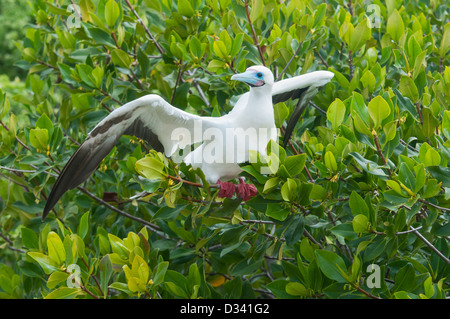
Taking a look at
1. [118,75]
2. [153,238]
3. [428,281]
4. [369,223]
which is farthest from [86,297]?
[118,75]

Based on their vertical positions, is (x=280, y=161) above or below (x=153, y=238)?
above

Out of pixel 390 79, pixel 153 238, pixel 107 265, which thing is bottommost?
pixel 153 238

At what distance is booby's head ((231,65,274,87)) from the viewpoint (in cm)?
316

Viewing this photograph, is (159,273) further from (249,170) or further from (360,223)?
(360,223)

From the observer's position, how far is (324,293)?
111 inches

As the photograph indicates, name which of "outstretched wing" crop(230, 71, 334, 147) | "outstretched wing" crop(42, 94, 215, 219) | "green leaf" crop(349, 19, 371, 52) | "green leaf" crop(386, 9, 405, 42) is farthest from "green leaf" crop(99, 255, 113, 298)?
"green leaf" crop(386, 9, 405, 42)

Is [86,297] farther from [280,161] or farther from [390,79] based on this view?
[390,79]

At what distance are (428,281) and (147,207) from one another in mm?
2153

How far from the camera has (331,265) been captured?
106 inches

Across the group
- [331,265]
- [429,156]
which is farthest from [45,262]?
[429,156]

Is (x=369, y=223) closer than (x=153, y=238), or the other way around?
(x=369, y=223)

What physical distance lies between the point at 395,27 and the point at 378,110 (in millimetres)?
1463

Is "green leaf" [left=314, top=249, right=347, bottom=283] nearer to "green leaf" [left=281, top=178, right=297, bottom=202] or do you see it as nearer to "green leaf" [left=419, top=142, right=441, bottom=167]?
"green leaf" [left=281, top=178, right=297, bottom=202]

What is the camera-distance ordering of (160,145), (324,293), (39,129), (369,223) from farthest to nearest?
(160,145) → (39,129) → (324,293) → (369,223)
